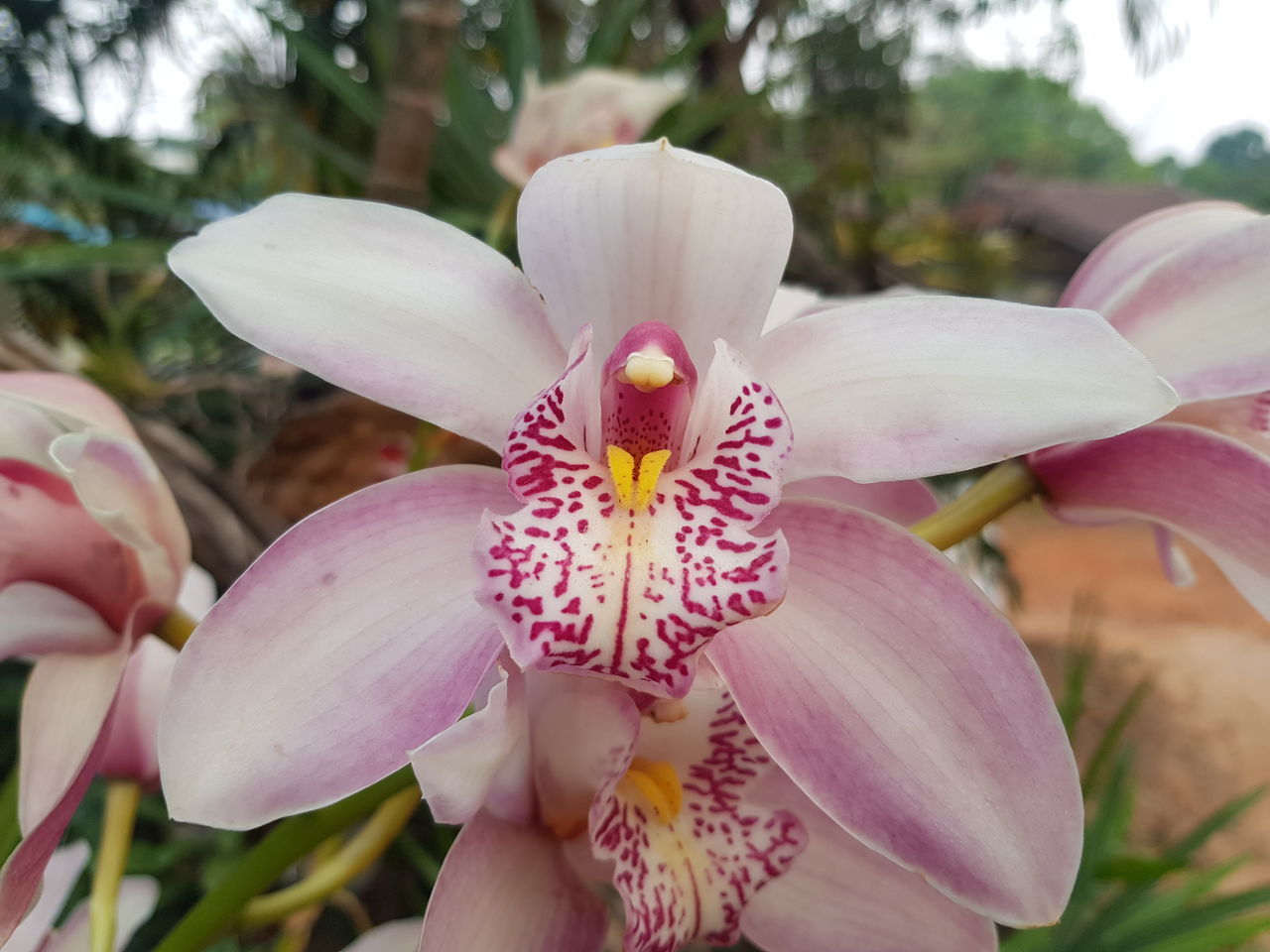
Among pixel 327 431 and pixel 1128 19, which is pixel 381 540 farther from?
pixel 1128 19

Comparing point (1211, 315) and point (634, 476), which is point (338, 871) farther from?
point (1211, 315)

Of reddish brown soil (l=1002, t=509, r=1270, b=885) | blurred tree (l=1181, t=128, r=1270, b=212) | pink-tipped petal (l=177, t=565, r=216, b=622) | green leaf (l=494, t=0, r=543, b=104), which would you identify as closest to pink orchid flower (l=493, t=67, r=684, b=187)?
green leaf (l=494, t=0, r=543, b=104)

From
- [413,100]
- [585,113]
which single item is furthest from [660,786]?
[413,100]

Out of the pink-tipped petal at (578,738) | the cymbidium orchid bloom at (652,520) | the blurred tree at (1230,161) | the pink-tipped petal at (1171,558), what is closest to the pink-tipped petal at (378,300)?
the cymbidium orchid bloom at (652,520)

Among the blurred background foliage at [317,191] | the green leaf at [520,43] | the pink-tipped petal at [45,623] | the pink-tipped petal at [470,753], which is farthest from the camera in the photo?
the green leaf at [520,43]

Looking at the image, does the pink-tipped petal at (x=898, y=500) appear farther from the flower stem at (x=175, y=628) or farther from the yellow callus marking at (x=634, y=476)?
the flower stem at (x=175, y=628)

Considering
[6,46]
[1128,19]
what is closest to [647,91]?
[6,46]
